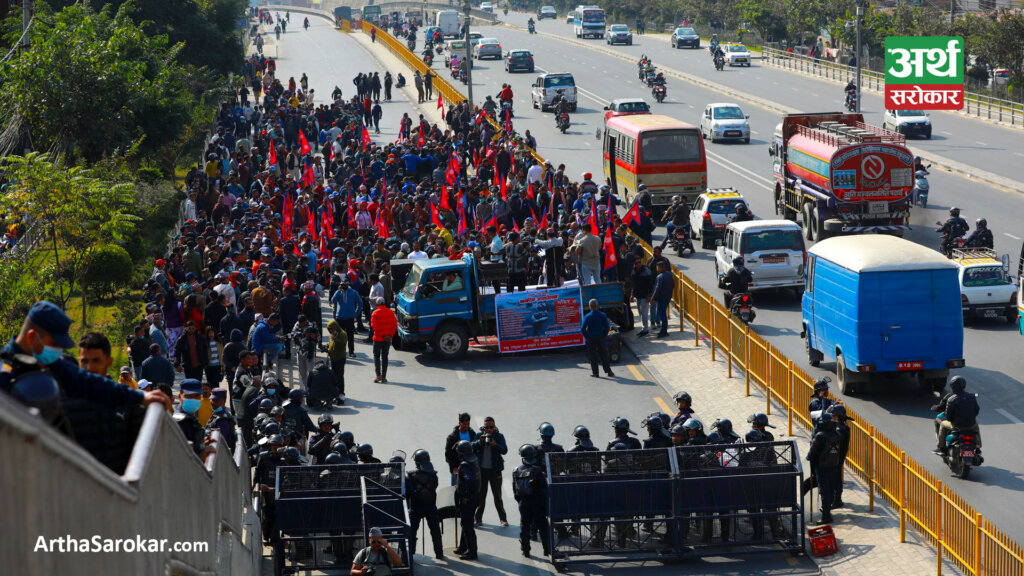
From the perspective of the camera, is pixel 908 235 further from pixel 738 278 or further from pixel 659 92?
pixel 659 92

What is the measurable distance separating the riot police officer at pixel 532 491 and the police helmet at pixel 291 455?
2557 mm

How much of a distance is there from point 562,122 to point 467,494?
4077 centimetres

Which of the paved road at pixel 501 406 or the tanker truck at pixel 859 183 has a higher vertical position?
the tanker truck at pixel 859 183

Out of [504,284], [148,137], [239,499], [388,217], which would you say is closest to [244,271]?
[504,284]

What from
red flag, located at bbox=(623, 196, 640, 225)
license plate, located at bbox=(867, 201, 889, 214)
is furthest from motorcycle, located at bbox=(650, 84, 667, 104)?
red flag, located at bbox=(623, 196, 640, 225)

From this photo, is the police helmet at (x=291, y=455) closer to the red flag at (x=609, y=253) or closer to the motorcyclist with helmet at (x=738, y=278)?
the red flag at (x=609, y=253)

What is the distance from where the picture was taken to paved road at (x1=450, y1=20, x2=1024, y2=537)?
17359 mm

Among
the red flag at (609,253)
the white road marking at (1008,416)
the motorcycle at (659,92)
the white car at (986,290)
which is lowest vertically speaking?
the white road marking at (1008,416)

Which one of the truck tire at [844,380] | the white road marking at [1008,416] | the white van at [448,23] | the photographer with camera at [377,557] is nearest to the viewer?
the photographer with camera at [377,557]

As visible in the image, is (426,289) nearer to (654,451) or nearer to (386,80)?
(654,451)

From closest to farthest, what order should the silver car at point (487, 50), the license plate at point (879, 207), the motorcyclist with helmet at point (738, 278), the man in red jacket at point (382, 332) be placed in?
the man in red jacket at point (382, 332)
the motorcyclist with helmet at point (738, 278)
the license plate at point (879, 207)
the silver car at point (487, 50)

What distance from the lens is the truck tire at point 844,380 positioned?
20.0 meters

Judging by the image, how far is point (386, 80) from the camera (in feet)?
210

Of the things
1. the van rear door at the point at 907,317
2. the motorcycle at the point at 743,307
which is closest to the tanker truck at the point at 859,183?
the motorcycle at the point at 743,307
